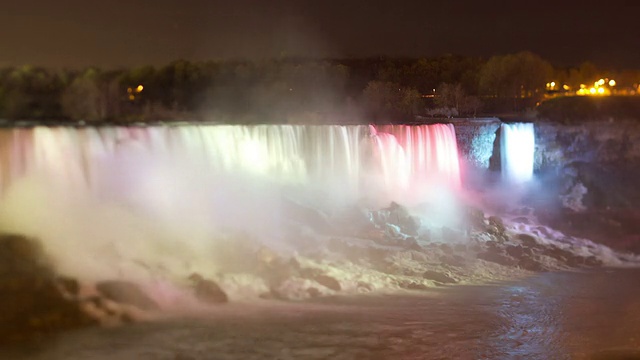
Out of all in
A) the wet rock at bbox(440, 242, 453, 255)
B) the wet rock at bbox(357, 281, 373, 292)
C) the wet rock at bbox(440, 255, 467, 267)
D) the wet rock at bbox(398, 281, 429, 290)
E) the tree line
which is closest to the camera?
the wet rock at bbox(357, 281, 373, 292)

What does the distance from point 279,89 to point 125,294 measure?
106 feet

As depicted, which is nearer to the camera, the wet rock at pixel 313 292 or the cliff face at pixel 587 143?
the wet rock at pixel 313 292

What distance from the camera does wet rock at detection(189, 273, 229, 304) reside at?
47.7 feet

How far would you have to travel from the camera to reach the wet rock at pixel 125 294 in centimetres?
1378

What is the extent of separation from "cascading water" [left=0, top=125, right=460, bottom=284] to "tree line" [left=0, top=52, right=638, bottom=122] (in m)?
8.92

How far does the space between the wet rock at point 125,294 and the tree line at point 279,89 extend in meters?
20.2

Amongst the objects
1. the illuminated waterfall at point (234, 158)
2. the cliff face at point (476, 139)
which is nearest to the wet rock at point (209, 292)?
the illuminated waterfall at point (234, 158)

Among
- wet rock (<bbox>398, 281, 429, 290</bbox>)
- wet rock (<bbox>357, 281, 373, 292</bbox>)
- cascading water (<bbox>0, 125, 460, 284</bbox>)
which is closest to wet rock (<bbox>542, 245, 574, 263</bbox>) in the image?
cascading water (<bbox>0, 125, 460, 284</bbox>)

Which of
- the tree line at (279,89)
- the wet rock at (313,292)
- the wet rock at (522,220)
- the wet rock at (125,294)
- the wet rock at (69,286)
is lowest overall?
the wet rock at (522,220)

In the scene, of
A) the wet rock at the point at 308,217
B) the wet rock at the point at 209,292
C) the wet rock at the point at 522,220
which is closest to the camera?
the wet rock at the point at 209,292

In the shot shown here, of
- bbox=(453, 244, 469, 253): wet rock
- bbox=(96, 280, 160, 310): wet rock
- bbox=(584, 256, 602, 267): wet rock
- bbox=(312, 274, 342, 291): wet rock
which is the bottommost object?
bbox=(584, 256, 602, 267): wet rock

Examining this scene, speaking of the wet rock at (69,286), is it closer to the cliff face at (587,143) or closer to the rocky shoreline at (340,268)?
the rocky shoreline at (340,268)

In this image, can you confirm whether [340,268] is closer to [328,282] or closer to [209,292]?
[328,282]

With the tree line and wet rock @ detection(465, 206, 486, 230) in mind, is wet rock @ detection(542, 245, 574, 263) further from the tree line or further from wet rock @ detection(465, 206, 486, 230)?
the tree line
